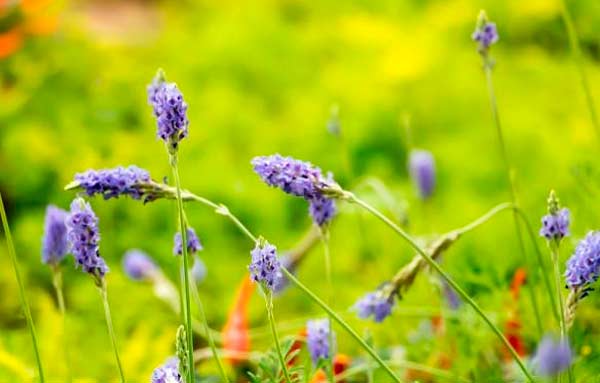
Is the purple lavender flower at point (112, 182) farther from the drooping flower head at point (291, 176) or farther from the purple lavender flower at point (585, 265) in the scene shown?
the purple lavender flower at point (585, 265)

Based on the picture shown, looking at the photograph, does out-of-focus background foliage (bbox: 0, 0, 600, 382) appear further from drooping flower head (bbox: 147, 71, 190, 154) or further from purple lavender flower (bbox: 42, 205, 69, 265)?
drooping flower head (bbox: 147, 71, 190, 154)

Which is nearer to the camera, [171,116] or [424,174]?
[171,116]

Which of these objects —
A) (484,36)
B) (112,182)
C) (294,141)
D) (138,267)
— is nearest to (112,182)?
(112,182)

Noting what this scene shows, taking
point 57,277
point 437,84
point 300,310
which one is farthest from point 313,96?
point 57,277

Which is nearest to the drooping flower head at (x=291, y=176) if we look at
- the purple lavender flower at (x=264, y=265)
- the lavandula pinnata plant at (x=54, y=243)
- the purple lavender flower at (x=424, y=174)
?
the purple lavender flower at (x=264, y=265)

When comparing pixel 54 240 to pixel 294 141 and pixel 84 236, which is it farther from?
pixel 294 141

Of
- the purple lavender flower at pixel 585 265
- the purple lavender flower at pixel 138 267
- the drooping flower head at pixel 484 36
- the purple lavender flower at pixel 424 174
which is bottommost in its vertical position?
the purple lavender flower at pixel 585 265
